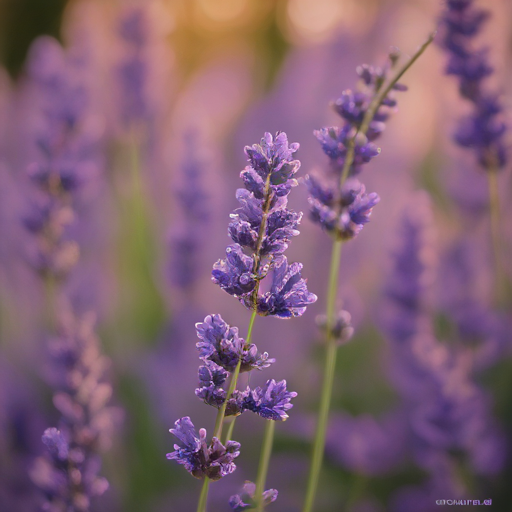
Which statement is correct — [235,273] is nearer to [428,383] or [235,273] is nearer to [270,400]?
[270,400]

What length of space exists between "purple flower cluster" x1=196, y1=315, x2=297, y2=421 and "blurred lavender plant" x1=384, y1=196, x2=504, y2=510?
0.34 m

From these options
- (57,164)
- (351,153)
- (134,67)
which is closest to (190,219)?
(57,164)

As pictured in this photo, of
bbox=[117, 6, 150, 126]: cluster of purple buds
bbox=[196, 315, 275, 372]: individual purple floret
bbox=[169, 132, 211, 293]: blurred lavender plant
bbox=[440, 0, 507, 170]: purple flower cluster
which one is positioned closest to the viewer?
bbox=[196, 315, 275, 372]: individual purple floret

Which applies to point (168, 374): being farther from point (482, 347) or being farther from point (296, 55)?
point (296, 55)

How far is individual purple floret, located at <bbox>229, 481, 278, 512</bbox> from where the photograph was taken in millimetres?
351

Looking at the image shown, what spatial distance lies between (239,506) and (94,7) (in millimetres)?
1340

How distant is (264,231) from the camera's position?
341mm

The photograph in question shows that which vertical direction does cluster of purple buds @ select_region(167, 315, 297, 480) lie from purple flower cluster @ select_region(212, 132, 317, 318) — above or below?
below

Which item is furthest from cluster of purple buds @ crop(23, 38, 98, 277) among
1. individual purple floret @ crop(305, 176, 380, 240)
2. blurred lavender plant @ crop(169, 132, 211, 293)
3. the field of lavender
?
individual purple floret @ crop(305, 176, 380, 240)

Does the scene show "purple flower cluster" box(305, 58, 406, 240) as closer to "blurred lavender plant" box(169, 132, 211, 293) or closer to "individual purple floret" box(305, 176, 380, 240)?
"individual purple floret" box(305, 176, 380, 240)

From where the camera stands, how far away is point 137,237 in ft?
3.31

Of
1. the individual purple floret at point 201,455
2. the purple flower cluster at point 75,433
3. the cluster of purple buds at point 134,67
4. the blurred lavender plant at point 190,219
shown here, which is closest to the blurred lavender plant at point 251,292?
the individual purple floret at point 201,455

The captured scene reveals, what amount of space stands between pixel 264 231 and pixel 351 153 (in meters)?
0.08

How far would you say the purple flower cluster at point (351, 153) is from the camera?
38 cm
